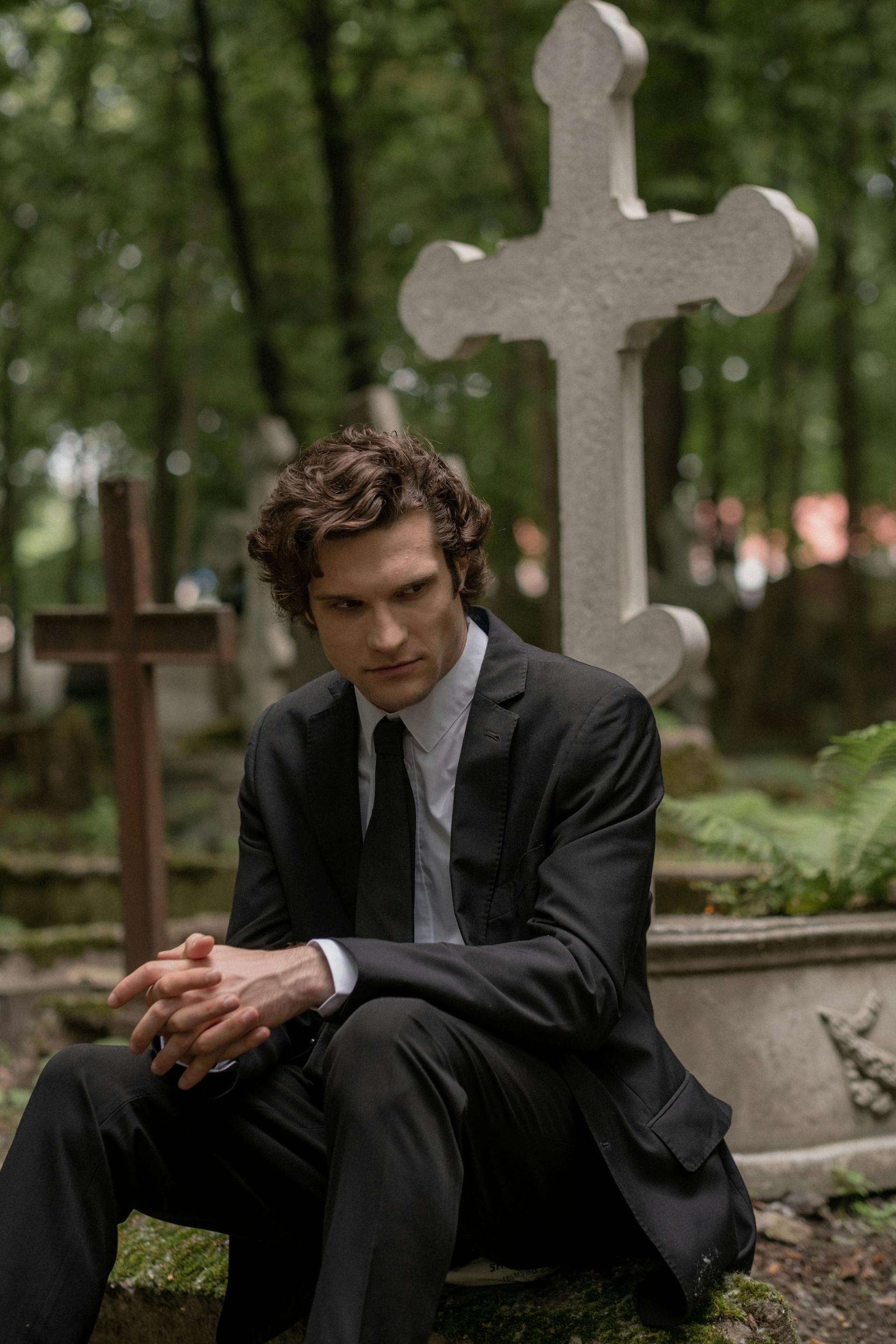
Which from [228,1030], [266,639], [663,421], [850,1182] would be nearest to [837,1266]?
[850,1182]

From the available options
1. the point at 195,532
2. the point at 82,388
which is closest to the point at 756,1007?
the point at 82,388

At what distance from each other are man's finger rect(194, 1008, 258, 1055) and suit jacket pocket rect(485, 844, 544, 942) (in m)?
0.52

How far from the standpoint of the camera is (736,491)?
21.5 m

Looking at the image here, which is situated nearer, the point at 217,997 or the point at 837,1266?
the point at 217,997

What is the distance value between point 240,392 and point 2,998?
12.4 m

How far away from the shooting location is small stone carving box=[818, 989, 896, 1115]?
12.4 feet

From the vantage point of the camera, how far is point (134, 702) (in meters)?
5.16

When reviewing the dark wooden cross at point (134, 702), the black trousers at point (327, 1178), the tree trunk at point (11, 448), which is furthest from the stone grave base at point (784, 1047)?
the tree trunk at point (11, 448)

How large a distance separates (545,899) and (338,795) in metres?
0.53

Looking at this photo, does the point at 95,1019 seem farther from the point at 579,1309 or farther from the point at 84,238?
the point at 84,238

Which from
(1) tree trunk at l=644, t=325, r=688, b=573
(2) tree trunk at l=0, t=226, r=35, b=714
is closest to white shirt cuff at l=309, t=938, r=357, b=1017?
(1) tree trunk at l=644, t=325, r=688, b=573

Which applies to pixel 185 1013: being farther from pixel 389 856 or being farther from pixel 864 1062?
pixel 864 1062

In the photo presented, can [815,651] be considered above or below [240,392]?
below

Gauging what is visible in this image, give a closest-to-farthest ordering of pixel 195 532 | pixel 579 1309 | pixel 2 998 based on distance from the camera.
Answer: pixel 579 1309 < pixel 2 998 < pixel 195 532
